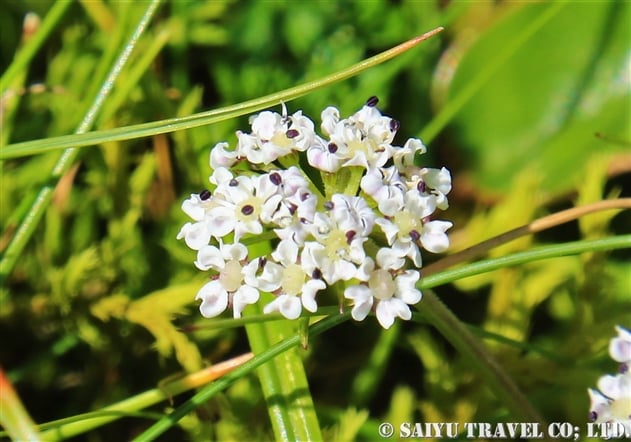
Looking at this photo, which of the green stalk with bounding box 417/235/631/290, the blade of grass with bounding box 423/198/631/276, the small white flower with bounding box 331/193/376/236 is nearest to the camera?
the small white flower with bounding box 331/193/376/236

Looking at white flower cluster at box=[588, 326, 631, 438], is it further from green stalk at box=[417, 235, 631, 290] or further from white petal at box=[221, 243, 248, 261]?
white petal at box=[221, 243, 248, 261]

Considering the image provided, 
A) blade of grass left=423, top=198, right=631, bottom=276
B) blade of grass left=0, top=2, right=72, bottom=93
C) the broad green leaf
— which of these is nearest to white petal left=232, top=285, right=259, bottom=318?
blade of grass left=423, top=198, right=631, bottom=276

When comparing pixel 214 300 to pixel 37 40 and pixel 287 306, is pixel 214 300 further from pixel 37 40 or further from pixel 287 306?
pixel 37 40

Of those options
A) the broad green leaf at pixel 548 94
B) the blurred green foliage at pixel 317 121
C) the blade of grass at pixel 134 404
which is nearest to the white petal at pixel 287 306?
the blade of grass at pixel 134 404

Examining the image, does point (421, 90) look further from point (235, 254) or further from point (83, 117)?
point (235, 254)

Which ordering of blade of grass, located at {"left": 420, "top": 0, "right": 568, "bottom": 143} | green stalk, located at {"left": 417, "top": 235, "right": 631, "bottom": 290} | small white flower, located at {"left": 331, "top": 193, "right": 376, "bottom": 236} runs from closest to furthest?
1. small white flower, located at {"left": 331, "top": 193, "right": 376, "bottom": 236}
2. green stalk, located at {"left": 417, "top": 235, "right": 631, "bottom": 290}
3. blade of grass, located at {"left": 420, "top": 0, "right": 568, "bottom": 143}

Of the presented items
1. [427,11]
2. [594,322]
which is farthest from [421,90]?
[594,322]
